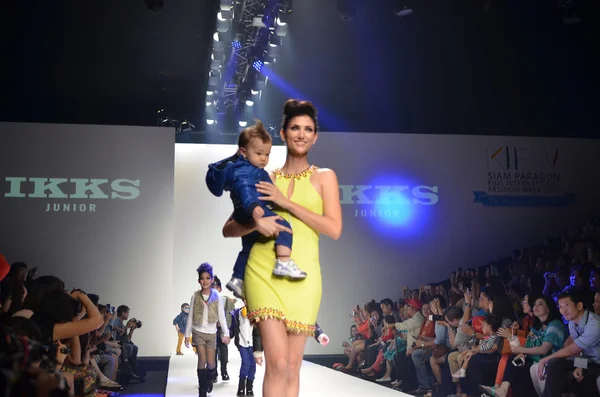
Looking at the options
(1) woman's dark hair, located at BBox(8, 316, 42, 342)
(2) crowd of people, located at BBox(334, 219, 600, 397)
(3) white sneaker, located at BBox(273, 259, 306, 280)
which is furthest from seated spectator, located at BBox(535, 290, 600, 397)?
(1) woman's dark hair, located at BBox(8, 316, 42, 342)

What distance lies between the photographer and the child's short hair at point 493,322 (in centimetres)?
579

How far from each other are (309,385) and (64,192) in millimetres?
5458

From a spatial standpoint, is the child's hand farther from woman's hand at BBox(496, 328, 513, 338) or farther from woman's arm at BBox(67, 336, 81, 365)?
woman's hand at BBox(496, 328, 513, 338)

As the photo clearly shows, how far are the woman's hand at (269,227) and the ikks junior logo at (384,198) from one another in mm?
9137

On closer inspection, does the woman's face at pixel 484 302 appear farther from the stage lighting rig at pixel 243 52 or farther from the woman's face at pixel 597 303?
the stage lighting rig at pixel 243 52

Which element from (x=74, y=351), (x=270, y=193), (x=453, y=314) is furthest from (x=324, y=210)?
(x=453, y=314)

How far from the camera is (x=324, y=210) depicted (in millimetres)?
2625

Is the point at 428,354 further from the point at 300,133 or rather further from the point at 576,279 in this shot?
the point at 300,133

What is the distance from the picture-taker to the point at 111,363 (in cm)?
795

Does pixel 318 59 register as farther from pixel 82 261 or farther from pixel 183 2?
pixel 82 261

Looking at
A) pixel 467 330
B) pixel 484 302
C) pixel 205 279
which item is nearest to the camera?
pixel 467 330

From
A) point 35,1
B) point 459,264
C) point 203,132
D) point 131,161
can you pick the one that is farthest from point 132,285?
point 459,264

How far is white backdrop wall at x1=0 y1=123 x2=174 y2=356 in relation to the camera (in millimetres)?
10945

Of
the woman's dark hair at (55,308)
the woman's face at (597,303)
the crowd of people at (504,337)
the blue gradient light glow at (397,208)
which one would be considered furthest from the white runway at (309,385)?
the woman's dark hair at (55,308)
